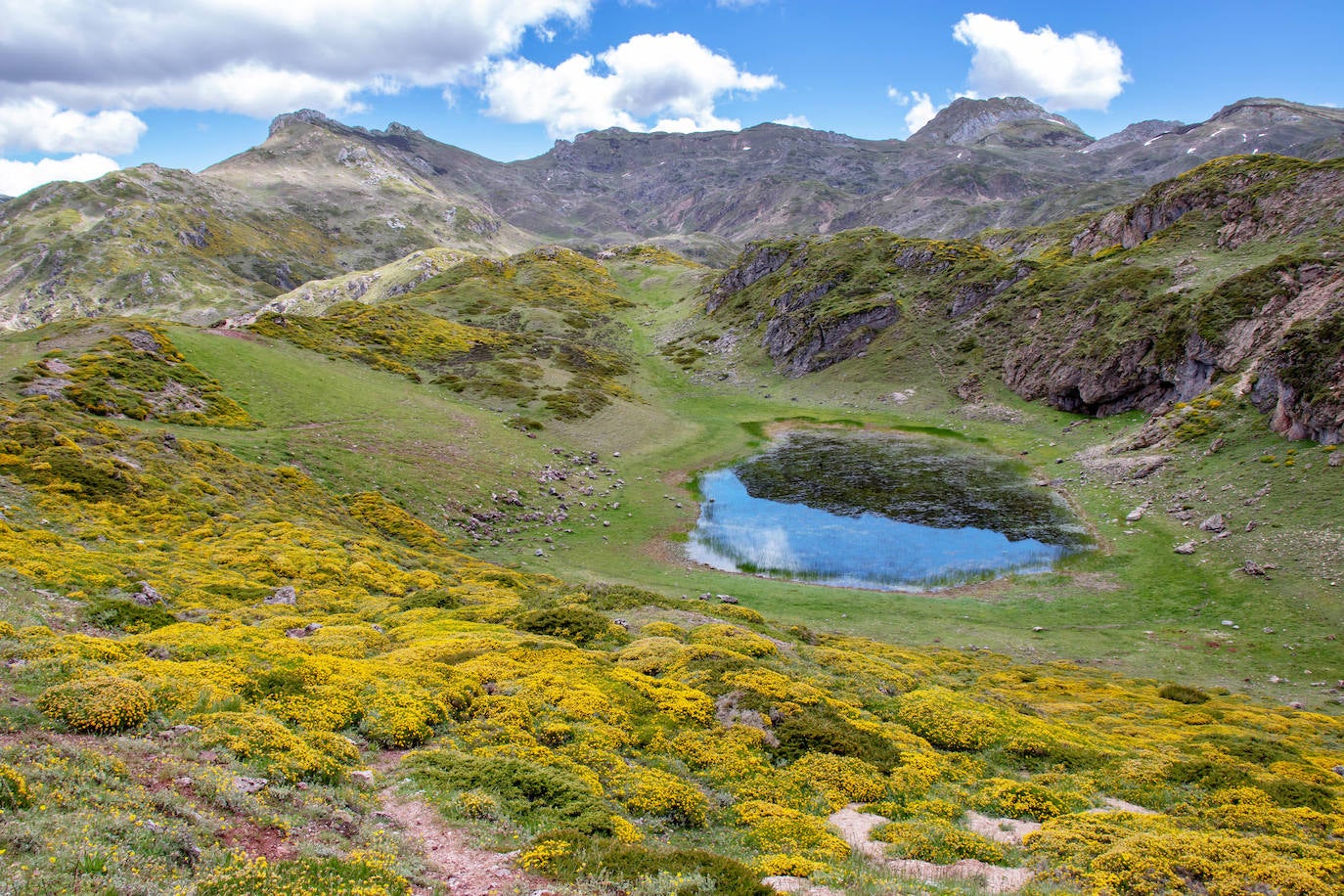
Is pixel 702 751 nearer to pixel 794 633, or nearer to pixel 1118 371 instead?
pixel 794 633

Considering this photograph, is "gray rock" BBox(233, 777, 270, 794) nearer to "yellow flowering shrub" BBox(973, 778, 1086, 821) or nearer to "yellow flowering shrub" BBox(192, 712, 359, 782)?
"yellow flowering shrub" BBox(192, 712, 359, 782)

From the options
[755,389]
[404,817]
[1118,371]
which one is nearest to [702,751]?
[404,817]

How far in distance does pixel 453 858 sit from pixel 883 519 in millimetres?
59901

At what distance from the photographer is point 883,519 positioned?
6562cm

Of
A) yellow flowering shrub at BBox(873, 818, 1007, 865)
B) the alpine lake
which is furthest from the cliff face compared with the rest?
yellow flowering shrub at BBox(873, 818, 1007, 865)

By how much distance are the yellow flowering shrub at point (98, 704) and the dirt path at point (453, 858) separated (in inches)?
206

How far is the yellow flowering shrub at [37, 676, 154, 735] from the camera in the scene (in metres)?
12.3

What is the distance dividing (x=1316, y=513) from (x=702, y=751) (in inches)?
2073

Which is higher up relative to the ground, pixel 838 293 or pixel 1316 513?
pixel 838 293

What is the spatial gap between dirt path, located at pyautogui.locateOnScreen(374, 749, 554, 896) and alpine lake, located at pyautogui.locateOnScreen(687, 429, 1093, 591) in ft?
143

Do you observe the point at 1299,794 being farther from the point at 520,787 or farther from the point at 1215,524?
the point at 1215,524

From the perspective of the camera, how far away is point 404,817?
12.7 metres

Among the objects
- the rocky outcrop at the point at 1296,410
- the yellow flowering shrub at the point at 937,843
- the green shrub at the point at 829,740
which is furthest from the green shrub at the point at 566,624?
the rocky outcrop at the point at 1296,410

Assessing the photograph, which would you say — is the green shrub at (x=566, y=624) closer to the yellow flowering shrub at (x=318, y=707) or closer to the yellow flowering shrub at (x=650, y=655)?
the yellow flowering shrub at (x=650, y=655)
